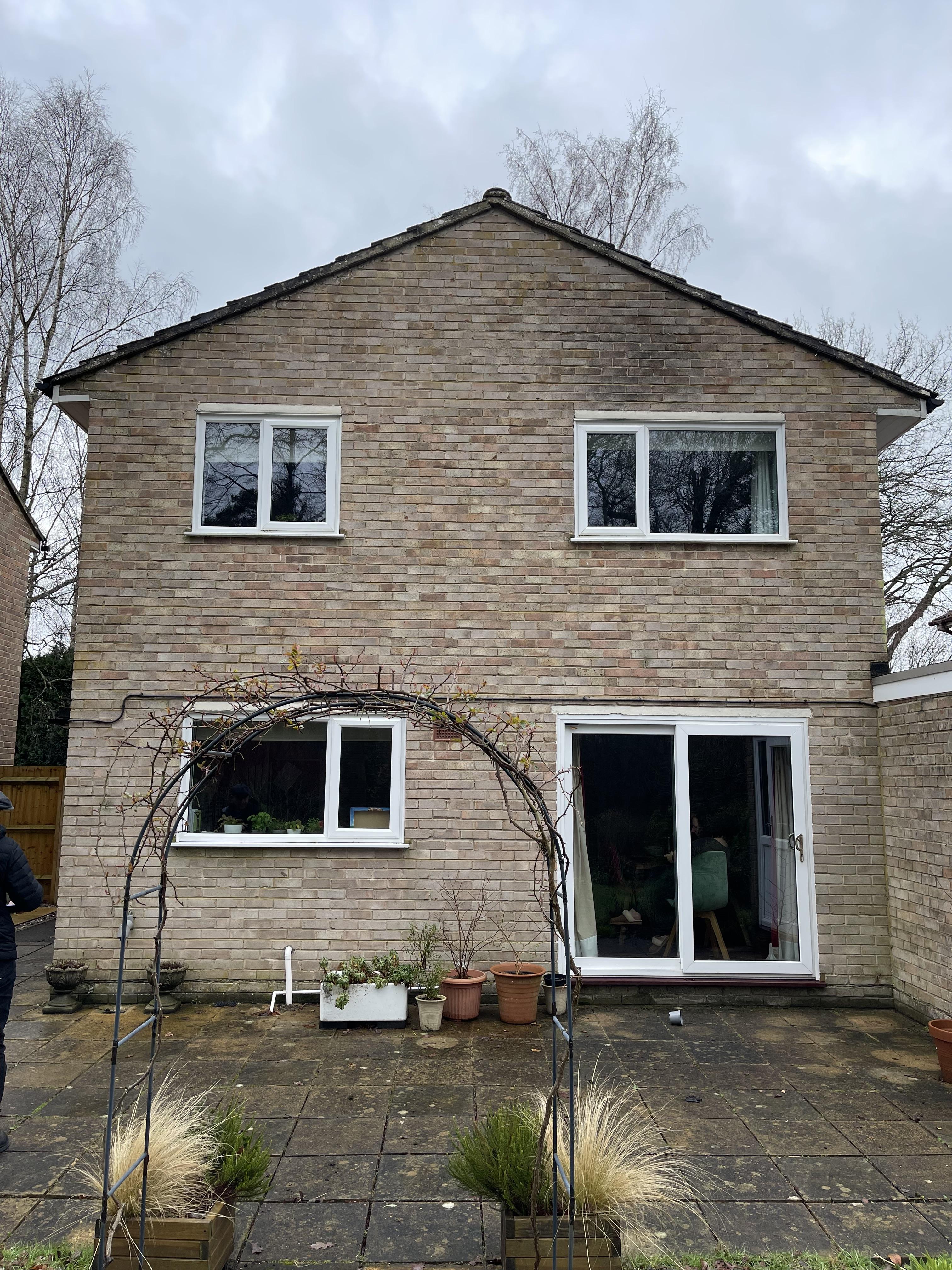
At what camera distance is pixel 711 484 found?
28.7 feet

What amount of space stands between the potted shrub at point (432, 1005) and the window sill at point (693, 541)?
3938mm

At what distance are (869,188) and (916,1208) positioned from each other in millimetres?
25692

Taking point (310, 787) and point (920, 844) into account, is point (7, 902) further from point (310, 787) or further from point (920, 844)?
point (920, 844)

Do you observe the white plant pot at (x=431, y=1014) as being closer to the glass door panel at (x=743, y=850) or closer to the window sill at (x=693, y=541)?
the glass door panel at (x=743, y=850)

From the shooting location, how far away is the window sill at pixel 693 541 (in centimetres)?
853

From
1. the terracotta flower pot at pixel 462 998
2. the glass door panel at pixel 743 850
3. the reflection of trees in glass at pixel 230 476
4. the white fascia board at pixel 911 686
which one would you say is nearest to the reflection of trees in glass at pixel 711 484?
the white fascia board at pixel 911 686

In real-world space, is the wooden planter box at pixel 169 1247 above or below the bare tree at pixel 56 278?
below

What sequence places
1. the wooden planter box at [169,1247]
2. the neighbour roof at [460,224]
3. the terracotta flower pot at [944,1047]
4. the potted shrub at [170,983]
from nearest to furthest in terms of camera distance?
the wooden planter box at [169,1247], the terracotta flower pot at [944,1047], the potted shrub at [170,983], the neighbour roof at [460,224]

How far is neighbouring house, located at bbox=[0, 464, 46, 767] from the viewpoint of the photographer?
15.2 m

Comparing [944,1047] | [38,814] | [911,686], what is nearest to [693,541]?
[911,686]

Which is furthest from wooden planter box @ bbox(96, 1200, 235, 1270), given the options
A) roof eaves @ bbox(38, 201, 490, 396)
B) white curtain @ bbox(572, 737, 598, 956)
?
roof eaves @ bbox(38, 201, 490, 396)

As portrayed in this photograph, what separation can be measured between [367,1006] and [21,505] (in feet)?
38.5

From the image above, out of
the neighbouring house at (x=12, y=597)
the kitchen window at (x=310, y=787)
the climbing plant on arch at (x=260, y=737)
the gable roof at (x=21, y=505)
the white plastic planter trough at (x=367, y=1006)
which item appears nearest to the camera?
the climbing plant on arch at (x=260, y=737)

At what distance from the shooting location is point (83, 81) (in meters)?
21.3
